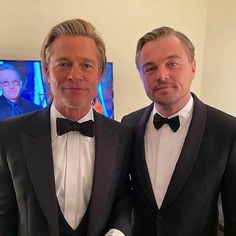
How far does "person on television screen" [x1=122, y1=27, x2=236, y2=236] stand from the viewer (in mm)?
1359

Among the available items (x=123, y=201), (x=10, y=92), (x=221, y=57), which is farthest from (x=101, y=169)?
(x=221, y=57)

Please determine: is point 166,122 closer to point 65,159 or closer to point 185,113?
point 185,113

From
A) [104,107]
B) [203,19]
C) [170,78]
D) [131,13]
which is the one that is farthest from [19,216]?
[203,19]

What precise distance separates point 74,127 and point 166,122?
0.45m

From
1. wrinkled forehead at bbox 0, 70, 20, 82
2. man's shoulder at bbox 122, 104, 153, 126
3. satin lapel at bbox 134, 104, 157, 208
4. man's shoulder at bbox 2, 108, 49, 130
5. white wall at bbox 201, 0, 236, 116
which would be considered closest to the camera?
man's shoulder at bbox 2, 108, 49, 130

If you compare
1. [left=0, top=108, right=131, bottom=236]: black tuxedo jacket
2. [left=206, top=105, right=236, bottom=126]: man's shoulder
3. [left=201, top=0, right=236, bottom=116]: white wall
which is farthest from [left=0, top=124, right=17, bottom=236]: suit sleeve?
[left=201, top=0, right=236, bottom=116]: white wall

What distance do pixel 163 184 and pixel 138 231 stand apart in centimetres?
29

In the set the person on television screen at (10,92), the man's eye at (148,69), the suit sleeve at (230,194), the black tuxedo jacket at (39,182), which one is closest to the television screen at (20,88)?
the person on television screen at (10,92)

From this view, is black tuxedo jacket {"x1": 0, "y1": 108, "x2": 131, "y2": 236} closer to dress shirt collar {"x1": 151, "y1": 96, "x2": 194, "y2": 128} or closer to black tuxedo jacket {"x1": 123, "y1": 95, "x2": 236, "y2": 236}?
black tuxedo jacket {"x1": 123, "y1": 95, "x2": 236, "y2": 236}

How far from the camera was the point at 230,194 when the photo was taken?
4.50 ft

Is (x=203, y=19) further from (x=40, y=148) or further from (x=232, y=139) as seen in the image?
(x=40, y=148)

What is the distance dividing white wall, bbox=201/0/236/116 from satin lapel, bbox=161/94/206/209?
1981 mm

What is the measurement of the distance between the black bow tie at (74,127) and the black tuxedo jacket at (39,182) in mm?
43

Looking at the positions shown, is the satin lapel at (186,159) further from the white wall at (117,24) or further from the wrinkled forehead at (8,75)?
the white wall at (117,24)
